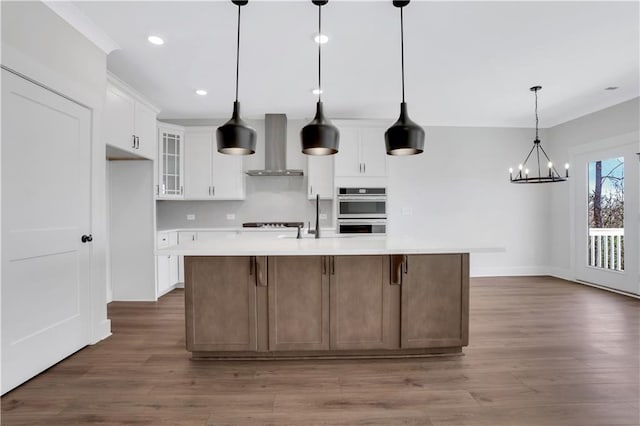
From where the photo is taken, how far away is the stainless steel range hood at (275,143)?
5.21m

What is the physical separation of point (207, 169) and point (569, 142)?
5702 millimetres

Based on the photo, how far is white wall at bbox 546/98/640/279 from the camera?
4.49 metres

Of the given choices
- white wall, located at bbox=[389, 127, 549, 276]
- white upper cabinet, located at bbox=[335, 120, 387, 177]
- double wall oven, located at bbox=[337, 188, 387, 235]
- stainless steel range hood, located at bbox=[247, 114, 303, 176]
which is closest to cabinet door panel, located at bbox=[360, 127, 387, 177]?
white upper cabinet, located at bbox=[335, 120, 387, 177]

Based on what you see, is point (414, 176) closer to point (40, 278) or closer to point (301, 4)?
point (301, 4)

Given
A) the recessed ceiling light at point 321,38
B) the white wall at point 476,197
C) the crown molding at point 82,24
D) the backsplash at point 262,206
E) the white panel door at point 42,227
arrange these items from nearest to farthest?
the white panel door at point 42,227 < the crown molding at point 82,24 < the recessed ceiling light at point 321,38 < the backsplash at point 262,206 < the white wall at point 476,197

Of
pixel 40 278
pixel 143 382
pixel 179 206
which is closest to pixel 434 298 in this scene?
pixel 143 382

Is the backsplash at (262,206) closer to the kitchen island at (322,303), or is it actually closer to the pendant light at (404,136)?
the kitchen island at (322,303)

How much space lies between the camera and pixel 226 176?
204 inches

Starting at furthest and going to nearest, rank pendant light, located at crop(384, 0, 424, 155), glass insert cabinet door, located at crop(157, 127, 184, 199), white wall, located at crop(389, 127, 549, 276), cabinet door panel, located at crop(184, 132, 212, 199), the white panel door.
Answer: white wall, located at crop(389, 127, 549, 276) → cabinet door panel, located at crop(184, 132, 212, 199) → glass insert cabinet door, located at crop(157, 127, 184, 199) → pendant light, located at crop(384, 0, 424, 155) → the white panel door

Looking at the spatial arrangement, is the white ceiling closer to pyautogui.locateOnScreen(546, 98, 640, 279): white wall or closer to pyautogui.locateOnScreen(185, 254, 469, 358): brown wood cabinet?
pyautogui.locateOnScreen(546, 98, 640, 279): white wall

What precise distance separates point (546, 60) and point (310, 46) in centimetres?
237

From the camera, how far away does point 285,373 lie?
2.34 m

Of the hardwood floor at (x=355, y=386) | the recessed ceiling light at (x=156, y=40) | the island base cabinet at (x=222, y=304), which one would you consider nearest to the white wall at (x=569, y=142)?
the hardwood floor at (x=355, y=386)

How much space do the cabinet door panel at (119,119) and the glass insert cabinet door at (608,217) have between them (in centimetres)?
622
